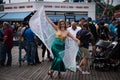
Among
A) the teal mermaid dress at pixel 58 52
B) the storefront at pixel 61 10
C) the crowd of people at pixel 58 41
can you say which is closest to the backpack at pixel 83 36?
the crowd of people at pixel 58 41

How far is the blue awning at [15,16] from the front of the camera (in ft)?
148

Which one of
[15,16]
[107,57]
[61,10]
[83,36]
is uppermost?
[83,36]

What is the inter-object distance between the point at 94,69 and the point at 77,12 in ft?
114

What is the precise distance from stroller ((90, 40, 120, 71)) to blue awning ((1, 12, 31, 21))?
31927mm

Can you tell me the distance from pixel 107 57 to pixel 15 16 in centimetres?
3573

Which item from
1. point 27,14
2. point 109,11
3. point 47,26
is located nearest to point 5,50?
point 47,26

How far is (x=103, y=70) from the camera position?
13016 millimetres

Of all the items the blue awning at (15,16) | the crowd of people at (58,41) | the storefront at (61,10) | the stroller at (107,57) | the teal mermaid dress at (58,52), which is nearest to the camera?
the teal mermaid dress at (58,52)

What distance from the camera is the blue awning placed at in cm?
4523

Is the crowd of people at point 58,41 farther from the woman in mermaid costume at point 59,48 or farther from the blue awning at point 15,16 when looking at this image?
the blue awning at point 15,16

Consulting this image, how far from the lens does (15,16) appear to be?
47.3 meters

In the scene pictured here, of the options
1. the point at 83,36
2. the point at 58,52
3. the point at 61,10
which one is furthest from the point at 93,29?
the point at 61,10

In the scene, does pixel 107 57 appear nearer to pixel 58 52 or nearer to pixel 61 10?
pixel 58 52

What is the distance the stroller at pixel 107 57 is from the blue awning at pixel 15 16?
31927 mm
